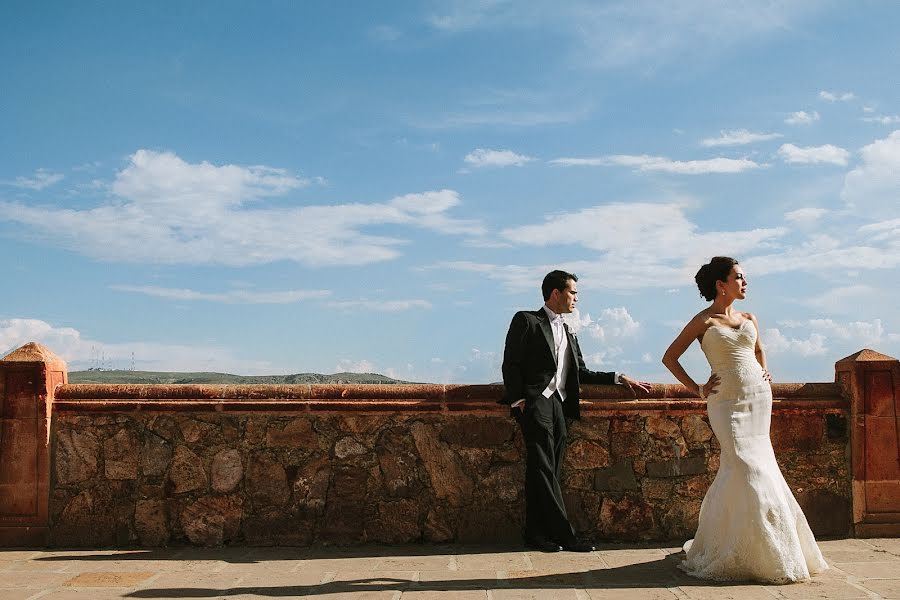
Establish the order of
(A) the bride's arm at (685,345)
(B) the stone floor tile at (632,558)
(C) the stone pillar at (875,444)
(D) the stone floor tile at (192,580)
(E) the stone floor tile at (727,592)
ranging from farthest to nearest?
(C) the stone pillar at (875,444), (B) the stone floor tile at (632,558), (A) the bride's arm at (685,345), (D) the stone floor tile at (192,580), (E) the stone floor tile at (727,592)

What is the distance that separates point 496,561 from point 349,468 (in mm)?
1303

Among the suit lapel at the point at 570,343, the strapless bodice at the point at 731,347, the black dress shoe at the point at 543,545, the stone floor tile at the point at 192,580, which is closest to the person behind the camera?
the stone floor tile at the point at 192,580

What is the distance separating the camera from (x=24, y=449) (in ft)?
19.2

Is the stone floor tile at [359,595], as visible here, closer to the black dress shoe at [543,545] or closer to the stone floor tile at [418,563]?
the stone floor tile at [418,563]

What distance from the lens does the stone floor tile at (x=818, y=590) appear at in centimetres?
434

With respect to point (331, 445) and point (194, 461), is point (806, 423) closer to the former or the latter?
point (331, 445)

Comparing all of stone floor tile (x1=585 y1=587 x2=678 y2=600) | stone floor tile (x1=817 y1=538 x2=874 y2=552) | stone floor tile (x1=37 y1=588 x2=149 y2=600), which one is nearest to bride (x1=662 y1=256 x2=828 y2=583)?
stone floor tile (x1=585 y1=587 x2=678 y2=600)

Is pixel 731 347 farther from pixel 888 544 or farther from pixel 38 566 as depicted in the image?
pixel 38 566

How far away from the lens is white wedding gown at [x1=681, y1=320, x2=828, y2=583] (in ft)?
15.3

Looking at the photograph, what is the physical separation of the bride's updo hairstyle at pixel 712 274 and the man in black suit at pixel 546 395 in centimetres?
91

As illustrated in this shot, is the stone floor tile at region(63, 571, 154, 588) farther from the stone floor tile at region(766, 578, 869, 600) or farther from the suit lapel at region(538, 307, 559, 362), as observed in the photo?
the stone floor tile at region(766, 578, 869, 600)

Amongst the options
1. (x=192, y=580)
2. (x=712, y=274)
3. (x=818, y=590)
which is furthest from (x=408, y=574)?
(x=712, y=274)

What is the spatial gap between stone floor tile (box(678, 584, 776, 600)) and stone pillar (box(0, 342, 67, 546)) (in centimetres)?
450

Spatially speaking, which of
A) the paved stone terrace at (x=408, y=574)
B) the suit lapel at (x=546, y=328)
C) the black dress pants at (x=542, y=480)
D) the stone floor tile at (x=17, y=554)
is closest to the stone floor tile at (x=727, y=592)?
the paved stone terrace at (x=408, y=574)
